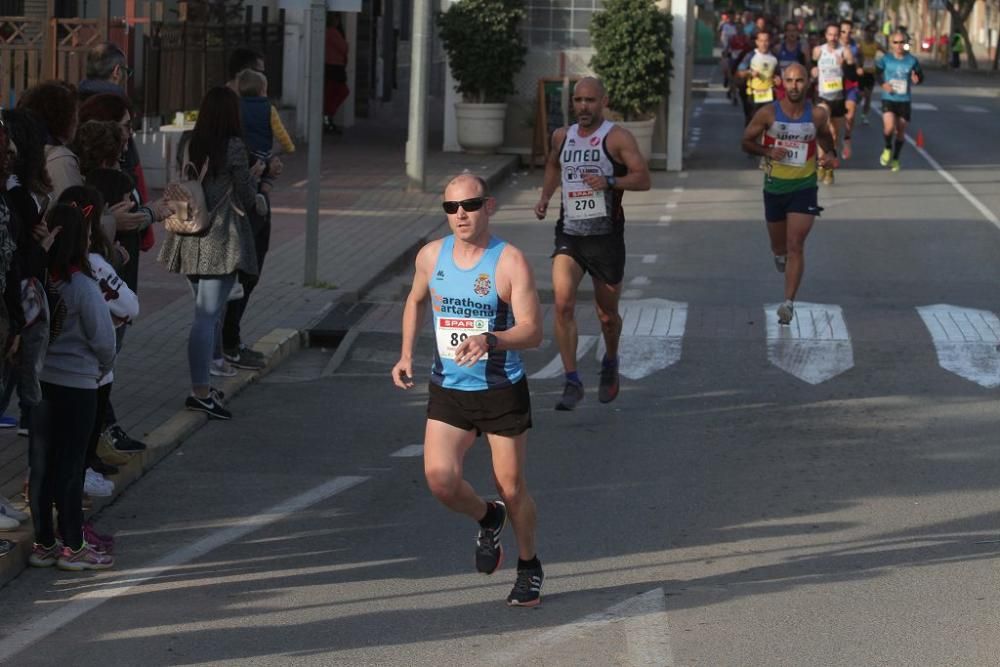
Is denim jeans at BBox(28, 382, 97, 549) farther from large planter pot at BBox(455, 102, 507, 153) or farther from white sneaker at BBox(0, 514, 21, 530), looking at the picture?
large planter pot at BBox(455, 102, 507, 153)

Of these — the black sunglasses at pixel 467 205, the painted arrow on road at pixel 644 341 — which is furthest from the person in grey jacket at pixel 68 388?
the painted arrow on road at pixel 644 341

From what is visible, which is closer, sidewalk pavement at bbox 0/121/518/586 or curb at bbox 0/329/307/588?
curb at bbox 0/329/307/588

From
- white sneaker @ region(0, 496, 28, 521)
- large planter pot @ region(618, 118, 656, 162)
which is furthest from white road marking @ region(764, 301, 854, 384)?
large planter pot @ region(618, 118, 656, 162)

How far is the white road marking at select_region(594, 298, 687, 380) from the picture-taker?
11.6 meters

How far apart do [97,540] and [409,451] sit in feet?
8.00

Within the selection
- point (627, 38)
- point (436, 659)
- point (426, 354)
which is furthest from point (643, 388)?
point (627, 38)

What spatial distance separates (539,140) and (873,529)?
18224 millimetres

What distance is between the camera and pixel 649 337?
41.4ft

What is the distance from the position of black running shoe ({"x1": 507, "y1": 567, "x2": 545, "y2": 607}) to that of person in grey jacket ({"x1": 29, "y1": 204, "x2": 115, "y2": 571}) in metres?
1.69

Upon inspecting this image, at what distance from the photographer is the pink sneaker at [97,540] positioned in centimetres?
698

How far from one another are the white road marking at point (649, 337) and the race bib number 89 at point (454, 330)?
4900 millimetres

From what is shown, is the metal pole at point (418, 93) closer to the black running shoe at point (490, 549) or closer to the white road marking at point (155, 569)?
the white road marking at point (155, 569)

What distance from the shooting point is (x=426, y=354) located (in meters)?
12.0

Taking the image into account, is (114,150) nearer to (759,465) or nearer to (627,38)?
(759,465)
